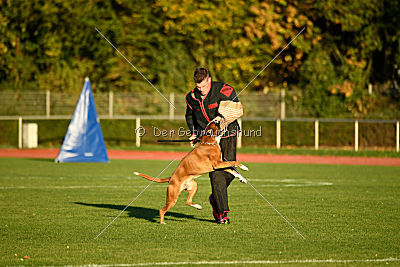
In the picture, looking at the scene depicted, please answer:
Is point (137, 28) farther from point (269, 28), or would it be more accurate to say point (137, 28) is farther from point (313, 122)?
point (313, 122)

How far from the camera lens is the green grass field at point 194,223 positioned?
332 inches

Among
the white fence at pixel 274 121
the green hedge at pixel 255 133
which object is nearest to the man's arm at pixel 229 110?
the green hedge at pixel 255 133

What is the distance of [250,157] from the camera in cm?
2939

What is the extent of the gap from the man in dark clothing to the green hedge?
2149 centimetres

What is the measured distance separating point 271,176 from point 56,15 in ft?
72.5

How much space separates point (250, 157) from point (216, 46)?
401 inches

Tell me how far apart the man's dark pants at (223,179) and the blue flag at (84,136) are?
41.1 feet

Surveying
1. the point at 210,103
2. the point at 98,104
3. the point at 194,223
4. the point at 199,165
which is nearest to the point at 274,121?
the point at 98,104

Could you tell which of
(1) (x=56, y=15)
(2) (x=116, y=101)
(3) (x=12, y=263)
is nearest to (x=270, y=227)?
(3) (x=12, y=263)

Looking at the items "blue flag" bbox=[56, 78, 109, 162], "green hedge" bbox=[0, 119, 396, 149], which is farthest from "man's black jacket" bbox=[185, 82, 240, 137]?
"green hedge" bbox=[0, 119, 396, 149]

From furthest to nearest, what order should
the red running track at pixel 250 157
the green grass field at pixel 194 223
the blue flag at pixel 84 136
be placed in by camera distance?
the red running track at pixel 250 157 → the blue flag at pixel 84 136 → the green grass field at pixel 194 223

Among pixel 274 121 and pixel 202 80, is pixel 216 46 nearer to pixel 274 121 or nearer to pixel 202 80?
pixel 274 121

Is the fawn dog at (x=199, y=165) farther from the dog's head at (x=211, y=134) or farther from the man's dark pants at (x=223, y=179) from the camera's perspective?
the man's dark pants at (x=223, y=179)

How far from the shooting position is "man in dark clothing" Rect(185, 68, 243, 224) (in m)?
10.6
